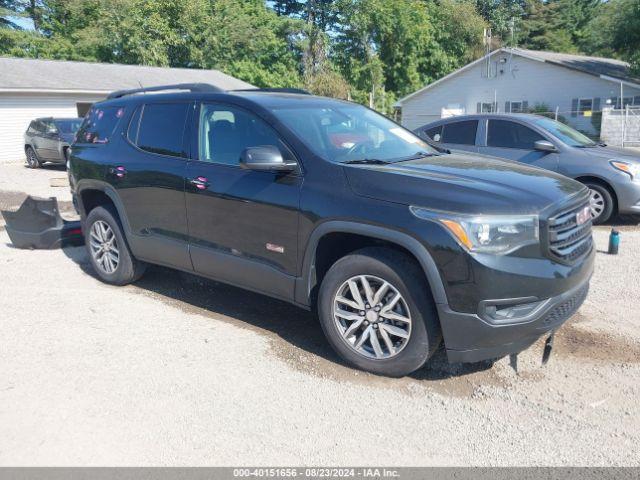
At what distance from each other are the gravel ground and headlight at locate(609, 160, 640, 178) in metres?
3.46

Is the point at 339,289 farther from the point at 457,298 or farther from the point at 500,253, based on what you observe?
the point at 500,253

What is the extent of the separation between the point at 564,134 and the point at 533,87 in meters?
25.4

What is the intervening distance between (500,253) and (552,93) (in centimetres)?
3129

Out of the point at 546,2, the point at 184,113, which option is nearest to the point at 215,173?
the point at 184,113

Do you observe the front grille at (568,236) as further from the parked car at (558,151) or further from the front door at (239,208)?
the parked car at (558,151)

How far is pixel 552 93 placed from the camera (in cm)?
3152

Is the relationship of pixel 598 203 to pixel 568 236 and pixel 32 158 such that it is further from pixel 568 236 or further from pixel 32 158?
pixel 32 158

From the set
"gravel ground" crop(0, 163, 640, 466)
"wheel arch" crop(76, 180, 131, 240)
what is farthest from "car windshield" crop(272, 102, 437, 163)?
"wheel arch" crop(76, 180, 131, 240)

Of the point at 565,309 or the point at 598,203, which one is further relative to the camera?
the point at 598,203

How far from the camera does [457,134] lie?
9.61 m

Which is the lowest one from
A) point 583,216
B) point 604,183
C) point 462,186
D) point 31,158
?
point 31,158

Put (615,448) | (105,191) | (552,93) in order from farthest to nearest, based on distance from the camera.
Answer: (552,93), (105,191), (615,448)

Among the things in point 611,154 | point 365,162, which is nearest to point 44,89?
point 611,154

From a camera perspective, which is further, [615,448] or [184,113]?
[184,113]
